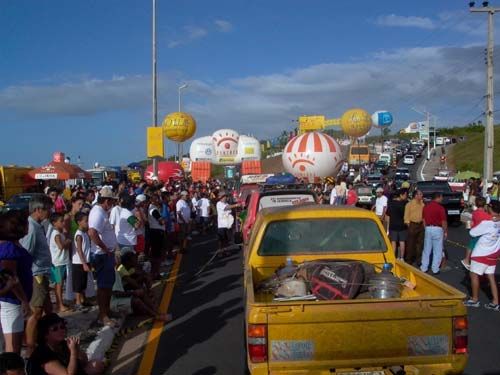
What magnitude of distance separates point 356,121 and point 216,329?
89.9 ft

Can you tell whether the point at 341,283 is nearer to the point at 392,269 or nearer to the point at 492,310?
the point at 392,269

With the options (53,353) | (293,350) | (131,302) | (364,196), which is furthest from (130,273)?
(364,196)

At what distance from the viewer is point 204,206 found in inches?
719

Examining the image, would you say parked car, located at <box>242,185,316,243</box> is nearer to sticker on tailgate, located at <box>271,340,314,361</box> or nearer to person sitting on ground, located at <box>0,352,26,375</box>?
sticker on tailgate, located at <box>271,340,314,361</box>

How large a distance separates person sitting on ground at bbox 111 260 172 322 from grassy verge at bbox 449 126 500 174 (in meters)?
57.7

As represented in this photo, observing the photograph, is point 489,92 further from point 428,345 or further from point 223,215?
point 428,345

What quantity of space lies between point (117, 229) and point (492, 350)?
19.3ft

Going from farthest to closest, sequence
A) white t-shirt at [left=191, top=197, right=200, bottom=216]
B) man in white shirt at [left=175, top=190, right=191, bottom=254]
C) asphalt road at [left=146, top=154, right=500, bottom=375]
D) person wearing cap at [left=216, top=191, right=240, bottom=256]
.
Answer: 1. white t-shirt at [left=191, top=197, right=200, bottom=216]
2. man in white shirt at [left=175, top=190, right=191, bottom=254]
3. person wearing cap at [left=216, top=191, right=240, bottom=256]
4. asphalt road at [left=146, top=154, right=500, bottom=375]

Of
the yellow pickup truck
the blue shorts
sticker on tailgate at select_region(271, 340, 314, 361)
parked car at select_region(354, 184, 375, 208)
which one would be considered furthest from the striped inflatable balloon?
sticker on tailgate at select_region(271, 340, 314, 361)

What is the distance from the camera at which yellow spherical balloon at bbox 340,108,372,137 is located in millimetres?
33062

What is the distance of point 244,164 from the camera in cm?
3650

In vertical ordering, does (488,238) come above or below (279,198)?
below

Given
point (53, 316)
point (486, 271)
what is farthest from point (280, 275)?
point (486, 271)

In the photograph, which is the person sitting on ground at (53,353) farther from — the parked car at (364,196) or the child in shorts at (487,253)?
the parked car at (364,196)
